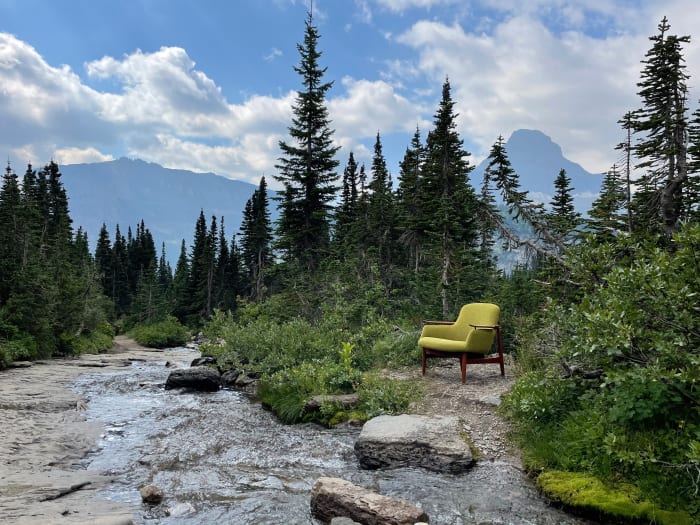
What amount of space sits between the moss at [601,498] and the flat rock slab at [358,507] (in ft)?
5.10

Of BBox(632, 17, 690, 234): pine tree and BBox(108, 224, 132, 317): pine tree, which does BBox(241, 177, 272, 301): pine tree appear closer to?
BBox(108, 224, 132, 317): pine tree

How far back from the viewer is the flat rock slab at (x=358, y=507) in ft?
13.4

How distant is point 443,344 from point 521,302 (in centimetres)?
982

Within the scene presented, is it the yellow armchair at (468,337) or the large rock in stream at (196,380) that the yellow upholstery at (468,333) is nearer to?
Result: the yellow armchair at (468,337)

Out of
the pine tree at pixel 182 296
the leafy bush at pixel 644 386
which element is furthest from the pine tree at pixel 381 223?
the pine tree at pixel 182 296

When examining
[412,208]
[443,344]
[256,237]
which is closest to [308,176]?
[412,208]

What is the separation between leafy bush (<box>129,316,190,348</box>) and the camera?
42062mm

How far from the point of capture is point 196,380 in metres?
12.8

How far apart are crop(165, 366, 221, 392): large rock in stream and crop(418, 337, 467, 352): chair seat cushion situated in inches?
276

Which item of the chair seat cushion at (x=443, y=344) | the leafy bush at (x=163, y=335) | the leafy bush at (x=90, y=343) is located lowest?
the leafy bush at (x=163, y=335)

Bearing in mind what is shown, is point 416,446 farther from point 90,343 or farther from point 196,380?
point 90,343

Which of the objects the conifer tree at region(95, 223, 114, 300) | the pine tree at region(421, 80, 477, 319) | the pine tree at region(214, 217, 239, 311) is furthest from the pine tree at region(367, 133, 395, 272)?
the conifer tree at region(95, 223, 114, 300)

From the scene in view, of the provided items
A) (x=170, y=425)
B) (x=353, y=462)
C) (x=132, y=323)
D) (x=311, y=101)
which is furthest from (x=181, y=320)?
(x=353, y=462)

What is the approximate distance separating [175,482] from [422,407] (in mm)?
4093
